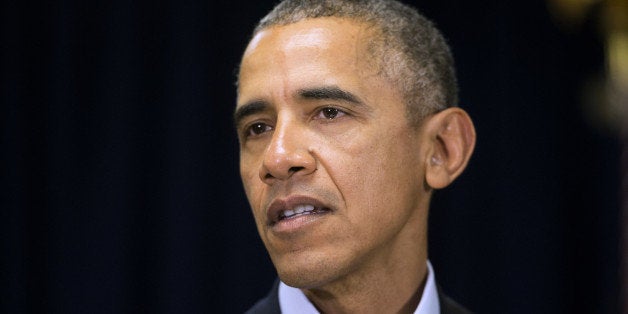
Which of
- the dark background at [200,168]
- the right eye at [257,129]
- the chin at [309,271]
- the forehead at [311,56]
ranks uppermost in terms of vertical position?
the forehead at [311,56]

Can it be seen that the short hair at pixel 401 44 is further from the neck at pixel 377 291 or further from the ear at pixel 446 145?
the neck at pixel 377 291

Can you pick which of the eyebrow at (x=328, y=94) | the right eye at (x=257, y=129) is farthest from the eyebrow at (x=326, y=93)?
the right eye at (x=257, y=129)

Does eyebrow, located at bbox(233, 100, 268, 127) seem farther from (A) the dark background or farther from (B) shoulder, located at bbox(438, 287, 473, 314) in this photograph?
(A) the dark background

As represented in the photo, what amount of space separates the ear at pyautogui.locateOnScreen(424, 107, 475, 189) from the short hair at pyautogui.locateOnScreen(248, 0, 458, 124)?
28 mm

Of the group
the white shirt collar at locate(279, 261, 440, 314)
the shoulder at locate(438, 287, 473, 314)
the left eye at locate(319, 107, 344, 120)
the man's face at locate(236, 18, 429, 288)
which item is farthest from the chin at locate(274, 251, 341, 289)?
the shoulder at locate(438, 287, 473, 314)

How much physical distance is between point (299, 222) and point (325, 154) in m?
0.12

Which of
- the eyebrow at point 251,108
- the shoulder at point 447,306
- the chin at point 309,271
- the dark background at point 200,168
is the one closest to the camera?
the chin at point 309,271

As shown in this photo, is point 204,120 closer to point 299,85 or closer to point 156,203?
point 156,203

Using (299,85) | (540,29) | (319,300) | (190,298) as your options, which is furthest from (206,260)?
(540,29)

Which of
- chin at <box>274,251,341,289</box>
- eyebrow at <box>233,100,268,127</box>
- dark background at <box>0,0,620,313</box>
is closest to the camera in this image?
chin at <box>274,251,341,289</box>

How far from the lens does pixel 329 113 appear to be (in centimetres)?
131

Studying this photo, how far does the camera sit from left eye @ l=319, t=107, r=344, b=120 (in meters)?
1.31

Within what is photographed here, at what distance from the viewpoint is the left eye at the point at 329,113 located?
1.31 m

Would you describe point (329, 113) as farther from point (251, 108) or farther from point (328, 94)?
point (251, 108)
